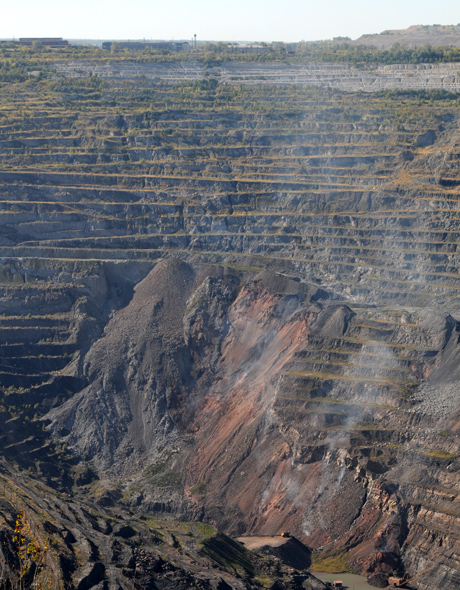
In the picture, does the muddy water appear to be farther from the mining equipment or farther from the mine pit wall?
the mine pit wall

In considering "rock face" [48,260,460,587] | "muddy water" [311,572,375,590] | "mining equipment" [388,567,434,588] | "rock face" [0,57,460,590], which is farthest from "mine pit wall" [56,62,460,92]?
"mining equipment" [388,567,434,588]

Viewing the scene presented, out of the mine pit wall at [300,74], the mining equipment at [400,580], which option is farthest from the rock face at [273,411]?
the mine pit wall at [300,74]

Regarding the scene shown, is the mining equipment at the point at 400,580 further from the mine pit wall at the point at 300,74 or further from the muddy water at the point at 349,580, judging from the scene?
the mine pit wall at the point at 300,74

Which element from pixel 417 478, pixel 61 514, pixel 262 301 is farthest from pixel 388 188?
pixel 61 514

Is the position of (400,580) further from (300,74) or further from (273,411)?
(300,74)

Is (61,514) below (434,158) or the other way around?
A: below

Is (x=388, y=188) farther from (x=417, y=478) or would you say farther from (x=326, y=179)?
(x=417, y=478)
